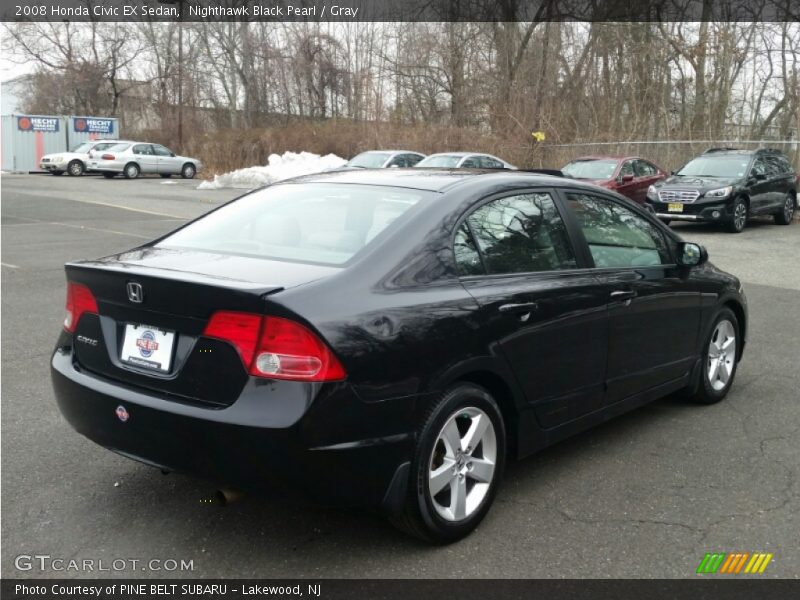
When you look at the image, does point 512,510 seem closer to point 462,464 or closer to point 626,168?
point 462,464

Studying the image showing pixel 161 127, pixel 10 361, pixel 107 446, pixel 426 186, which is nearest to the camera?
pixel 107 446

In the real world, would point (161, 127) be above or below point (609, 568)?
above

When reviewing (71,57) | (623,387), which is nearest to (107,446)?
(623,387)

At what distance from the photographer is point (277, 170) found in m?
33.2

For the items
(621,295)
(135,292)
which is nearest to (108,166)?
(621,295)

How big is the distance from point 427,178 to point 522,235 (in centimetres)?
57

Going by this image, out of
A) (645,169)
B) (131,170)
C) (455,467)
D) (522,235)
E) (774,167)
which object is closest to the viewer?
(455,467)

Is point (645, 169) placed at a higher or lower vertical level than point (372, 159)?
lower

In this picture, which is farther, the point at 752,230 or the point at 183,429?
the point at 752,230

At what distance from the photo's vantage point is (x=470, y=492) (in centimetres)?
360

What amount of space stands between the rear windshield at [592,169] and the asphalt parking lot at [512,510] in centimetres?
1386

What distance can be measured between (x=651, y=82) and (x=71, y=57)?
3687 centimetres

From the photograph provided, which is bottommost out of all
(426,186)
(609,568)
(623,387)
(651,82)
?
(609,568)

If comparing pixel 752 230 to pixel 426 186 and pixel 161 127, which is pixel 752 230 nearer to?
pixel 426 186
